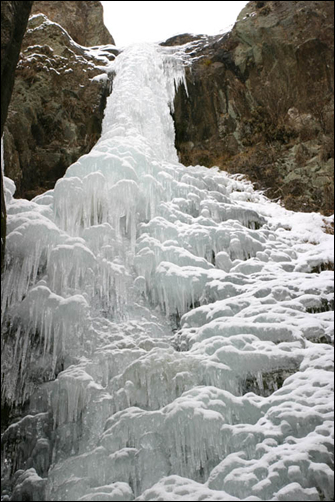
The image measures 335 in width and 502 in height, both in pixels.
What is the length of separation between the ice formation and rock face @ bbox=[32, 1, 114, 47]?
1063cm

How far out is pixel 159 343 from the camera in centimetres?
579

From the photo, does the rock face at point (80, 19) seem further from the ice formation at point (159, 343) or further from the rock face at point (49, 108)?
the ice formation at point (159, 343)

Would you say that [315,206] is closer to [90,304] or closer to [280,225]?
[280,225]

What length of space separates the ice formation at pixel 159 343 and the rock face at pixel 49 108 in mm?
4312

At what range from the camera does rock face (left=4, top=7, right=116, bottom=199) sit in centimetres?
1158

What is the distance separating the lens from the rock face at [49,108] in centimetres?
1158

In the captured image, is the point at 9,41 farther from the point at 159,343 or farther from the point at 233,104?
the point at 233,104

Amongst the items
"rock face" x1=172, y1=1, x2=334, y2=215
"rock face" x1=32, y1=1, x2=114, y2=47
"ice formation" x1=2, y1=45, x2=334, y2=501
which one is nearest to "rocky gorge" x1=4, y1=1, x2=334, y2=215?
"rock face" x1=172, y1=1, x2=334, y2=215

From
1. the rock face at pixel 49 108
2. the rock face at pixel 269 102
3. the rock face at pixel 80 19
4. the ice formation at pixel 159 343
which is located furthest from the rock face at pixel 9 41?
the rock face at pixel 80 19

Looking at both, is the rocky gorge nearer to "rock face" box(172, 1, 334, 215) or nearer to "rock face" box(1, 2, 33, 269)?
"rock face" box(172, 1, 334, 215)

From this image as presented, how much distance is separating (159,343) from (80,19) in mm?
15052

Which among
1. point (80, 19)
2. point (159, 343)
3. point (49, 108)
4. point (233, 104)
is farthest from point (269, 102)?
point (159, 343)

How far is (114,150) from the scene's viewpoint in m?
7.75

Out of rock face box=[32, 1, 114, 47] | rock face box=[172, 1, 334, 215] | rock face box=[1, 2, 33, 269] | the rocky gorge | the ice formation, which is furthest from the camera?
rock face box=[32, 1, 114, 47]
